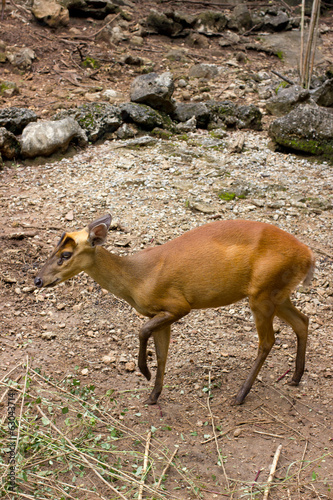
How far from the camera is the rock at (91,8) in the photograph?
15.0 metres

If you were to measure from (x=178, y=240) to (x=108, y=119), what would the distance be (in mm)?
5286

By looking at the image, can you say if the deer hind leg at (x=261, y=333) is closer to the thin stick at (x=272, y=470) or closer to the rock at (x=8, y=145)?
the thin stick at (x=272, y=470)

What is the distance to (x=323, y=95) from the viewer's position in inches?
450

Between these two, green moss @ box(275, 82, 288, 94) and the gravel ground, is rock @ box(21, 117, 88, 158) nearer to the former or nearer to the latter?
the gravel ground

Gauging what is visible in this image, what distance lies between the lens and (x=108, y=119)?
9.64 m

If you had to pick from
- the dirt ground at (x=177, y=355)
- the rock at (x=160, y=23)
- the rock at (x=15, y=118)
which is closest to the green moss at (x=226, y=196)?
the dirt ground at (x=177, y=355)

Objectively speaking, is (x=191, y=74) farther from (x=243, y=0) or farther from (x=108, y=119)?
(x=243, y=0)

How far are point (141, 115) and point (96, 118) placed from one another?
2.75ft

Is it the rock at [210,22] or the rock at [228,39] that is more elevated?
the rock at [210,22]

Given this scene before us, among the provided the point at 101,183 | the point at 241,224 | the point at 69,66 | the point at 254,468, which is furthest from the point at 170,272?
the point at 69,66

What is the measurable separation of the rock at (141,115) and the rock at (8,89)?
256 centimetres

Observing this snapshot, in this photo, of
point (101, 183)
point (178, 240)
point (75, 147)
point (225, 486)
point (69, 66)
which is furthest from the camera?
point (69, 66)

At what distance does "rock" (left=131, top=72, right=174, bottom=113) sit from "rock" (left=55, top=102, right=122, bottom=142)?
2.46 feet

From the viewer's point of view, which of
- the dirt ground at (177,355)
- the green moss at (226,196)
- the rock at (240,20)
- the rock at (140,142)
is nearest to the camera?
the dirt ground at (177,355)
